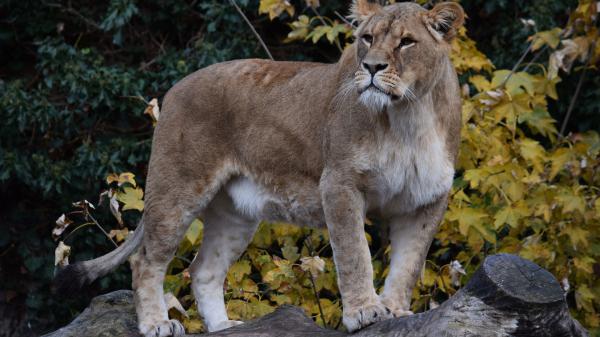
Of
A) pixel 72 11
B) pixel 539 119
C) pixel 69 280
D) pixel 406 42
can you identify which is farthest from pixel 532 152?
pixel 72 11

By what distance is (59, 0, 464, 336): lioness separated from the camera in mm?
5051

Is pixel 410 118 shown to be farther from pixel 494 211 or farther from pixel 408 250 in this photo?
pixel 494 211

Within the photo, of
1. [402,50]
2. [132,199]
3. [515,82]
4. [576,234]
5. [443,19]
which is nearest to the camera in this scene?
[402,50]

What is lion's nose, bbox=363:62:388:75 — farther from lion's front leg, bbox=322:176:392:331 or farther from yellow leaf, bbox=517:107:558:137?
yellow leaf, bbox=517:107:558:137

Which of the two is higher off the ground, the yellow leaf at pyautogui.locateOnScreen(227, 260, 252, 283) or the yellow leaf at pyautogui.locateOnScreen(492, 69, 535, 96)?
the yellow leaf at pyautogui.locateOnScreen(492, 69, 535, 96)

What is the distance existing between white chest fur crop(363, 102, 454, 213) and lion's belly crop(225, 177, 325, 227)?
46 cm

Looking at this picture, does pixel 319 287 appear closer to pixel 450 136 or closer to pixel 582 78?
pixel 450 136

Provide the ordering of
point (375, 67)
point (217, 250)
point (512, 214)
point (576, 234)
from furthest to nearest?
point (576, 234) → point (512, 214) → point (217, 250) → point (375, 67)

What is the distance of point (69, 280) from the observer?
595 centimetres

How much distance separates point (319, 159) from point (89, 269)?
145 centimetres

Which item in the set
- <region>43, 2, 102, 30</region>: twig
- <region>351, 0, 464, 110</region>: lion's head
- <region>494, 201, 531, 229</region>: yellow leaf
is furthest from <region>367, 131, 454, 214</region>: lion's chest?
<region>43, 2, 102, 30</region>: twig

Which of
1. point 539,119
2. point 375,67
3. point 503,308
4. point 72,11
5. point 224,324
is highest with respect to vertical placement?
point 375,67

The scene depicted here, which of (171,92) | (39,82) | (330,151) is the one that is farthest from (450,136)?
(39,82)

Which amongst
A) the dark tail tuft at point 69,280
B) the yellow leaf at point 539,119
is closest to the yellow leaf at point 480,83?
the yellow leaf at point 539,119
